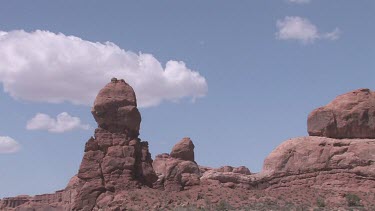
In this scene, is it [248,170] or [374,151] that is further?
[248,170]

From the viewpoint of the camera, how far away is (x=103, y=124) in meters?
60.4

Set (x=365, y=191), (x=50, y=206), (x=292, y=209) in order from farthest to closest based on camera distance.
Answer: (x=50, y=206), (x=365, y=191), (x=292, y=209)

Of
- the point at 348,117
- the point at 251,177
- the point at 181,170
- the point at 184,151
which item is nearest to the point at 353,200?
the point at 348,117

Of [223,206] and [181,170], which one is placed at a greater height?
[181,170]

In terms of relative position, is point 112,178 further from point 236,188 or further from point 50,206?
point 50,206

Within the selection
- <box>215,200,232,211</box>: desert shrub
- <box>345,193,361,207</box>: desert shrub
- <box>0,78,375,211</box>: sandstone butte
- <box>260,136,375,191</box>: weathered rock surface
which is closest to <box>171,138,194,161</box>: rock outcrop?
<box>0,78,375,211</box>: sandstone butte

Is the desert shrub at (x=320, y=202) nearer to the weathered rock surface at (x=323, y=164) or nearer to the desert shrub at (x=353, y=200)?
the desert shrub at (x=353, y=200)

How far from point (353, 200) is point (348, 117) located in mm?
10618

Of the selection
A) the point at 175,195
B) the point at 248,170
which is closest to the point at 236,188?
the point at 175,195

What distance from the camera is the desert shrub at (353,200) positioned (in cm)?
5303

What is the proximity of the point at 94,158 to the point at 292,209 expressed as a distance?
1852 cm

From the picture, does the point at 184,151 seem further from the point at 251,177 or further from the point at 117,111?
the point at 117,111

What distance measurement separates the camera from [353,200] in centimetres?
5338

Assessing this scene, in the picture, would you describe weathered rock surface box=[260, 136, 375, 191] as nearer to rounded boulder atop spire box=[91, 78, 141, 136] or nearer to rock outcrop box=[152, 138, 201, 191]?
rock outcrop box=[152, 138, 201, 191]
